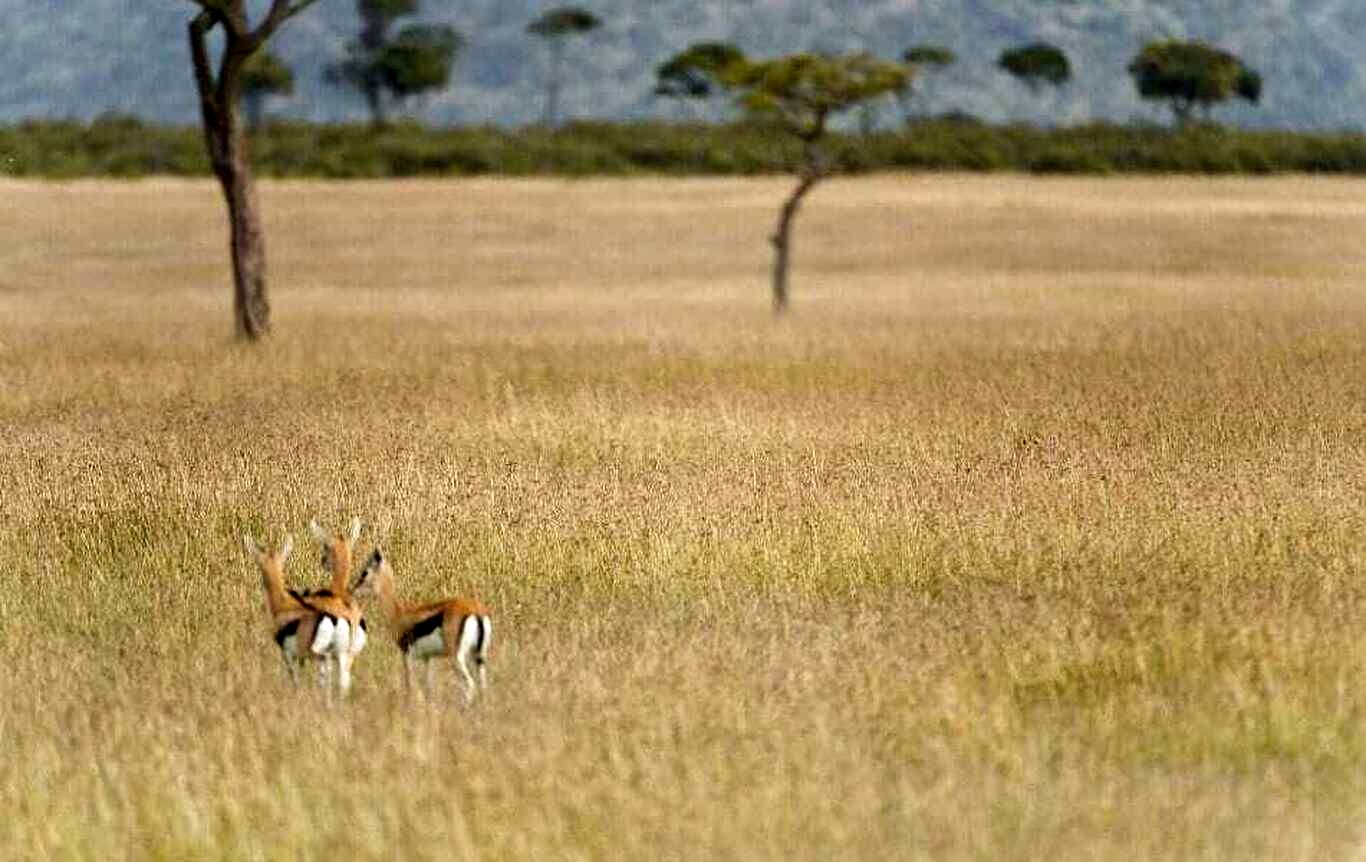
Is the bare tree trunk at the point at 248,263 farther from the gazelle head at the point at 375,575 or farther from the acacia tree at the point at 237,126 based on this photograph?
the gazelle head at the point at 375,575

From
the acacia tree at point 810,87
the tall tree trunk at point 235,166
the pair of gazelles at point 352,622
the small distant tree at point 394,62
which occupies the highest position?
the pair of gazelles at point 352,622

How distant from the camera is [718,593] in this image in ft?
36.6

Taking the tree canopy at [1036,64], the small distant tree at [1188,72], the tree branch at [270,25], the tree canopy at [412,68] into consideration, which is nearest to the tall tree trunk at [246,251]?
the tree branch at [270,25]

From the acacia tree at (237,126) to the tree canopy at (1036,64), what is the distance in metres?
119

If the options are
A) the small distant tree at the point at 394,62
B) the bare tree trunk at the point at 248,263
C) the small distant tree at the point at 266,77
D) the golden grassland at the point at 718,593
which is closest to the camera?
the golden grassland at the point at 718,593

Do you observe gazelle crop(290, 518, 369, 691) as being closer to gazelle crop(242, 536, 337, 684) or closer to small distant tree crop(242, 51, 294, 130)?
gazelle crop(242, 536, 337, 684)

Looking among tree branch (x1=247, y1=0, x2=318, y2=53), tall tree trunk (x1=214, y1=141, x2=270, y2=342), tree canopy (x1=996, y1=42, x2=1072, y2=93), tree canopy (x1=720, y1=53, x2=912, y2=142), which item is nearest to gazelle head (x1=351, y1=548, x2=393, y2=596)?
tree branch (x1=247, y1=0, x2=318, y2=53)

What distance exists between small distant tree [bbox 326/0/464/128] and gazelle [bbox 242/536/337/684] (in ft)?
427

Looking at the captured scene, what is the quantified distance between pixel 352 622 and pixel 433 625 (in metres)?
0.29

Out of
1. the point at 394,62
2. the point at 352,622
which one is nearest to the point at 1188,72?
the point at 394,62

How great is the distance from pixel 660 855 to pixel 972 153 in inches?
3127

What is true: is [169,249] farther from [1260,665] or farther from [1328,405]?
[1260,665]

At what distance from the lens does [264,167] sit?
77750 mm

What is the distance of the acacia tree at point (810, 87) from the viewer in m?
38.1
